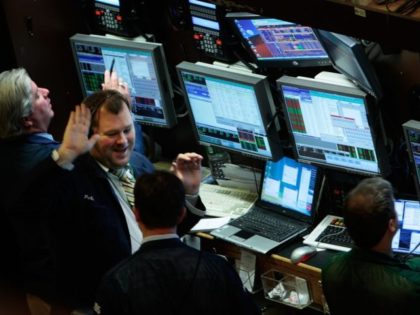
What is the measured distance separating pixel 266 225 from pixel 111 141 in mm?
1201

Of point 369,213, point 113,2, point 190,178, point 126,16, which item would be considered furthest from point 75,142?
point 113,2

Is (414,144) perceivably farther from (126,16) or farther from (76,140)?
(126,16)

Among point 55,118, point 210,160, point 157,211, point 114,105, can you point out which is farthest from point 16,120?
point 55,118

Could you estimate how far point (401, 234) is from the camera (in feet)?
13.9

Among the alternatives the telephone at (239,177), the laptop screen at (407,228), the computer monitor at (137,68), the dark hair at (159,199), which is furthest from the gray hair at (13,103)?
the laptop screen at (407,228)

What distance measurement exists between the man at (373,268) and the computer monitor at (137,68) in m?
2.03

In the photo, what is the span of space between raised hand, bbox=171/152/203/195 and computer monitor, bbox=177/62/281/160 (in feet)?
2.53

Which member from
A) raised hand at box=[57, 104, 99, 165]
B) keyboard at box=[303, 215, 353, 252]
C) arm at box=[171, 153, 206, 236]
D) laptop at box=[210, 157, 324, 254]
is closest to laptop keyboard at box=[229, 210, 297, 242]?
laptop at box=[210, 157, 324, 254]

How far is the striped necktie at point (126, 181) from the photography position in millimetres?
3871

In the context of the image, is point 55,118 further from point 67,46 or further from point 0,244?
point 0,244

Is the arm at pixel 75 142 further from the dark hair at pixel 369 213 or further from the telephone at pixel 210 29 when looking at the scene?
the telephone at pixel 210 29

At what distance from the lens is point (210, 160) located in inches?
204

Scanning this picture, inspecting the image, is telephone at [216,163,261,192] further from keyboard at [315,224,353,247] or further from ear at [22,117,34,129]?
ear at [22,117,34,129]

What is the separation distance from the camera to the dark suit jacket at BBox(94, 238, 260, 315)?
9.98 feet
